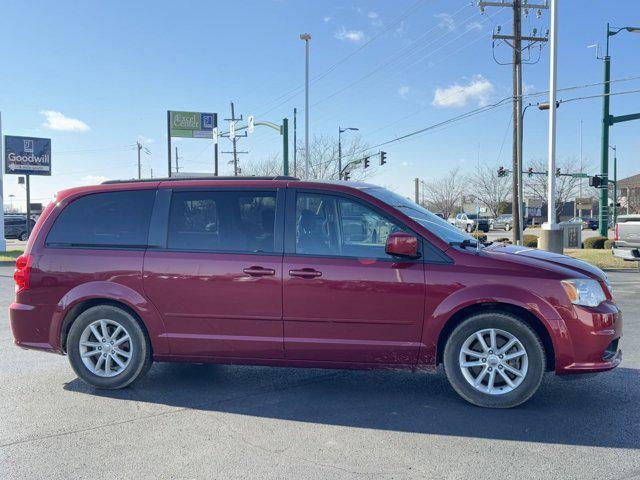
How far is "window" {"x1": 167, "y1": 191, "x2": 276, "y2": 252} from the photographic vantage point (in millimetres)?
4773

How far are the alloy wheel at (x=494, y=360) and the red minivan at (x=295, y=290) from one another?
0.01 metres

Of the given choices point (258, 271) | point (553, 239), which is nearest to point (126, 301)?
point (258, 271)

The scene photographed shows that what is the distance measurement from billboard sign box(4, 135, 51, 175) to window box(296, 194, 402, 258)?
3127cm

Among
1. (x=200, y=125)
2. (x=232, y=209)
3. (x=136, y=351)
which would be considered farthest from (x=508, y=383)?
(x=200, y=125)

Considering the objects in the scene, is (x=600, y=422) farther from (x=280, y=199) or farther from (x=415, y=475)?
(x=280, y=199)

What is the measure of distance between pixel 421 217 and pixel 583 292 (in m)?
1.42

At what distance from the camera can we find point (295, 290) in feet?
14.9

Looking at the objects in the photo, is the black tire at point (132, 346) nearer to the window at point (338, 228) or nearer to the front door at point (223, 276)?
the front door at point (223, 276)

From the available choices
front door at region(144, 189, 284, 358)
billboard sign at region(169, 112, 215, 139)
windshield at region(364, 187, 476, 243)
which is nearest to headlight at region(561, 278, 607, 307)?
windshield at region(364, 187, 476, 243)

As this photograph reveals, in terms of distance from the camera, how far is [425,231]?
15.0 feet

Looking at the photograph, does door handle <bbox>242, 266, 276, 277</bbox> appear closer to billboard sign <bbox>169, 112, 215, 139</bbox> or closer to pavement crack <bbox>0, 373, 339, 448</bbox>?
pavement crack <bbox>0, 373, 339, 448</bbox>

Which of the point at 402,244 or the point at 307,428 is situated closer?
the point at 307,428

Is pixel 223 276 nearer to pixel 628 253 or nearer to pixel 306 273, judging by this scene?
pixel 306 273

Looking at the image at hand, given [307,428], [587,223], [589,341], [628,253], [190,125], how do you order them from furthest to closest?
[587,223] < [190,125] < [628,253] < [589,341] < [307,428]
